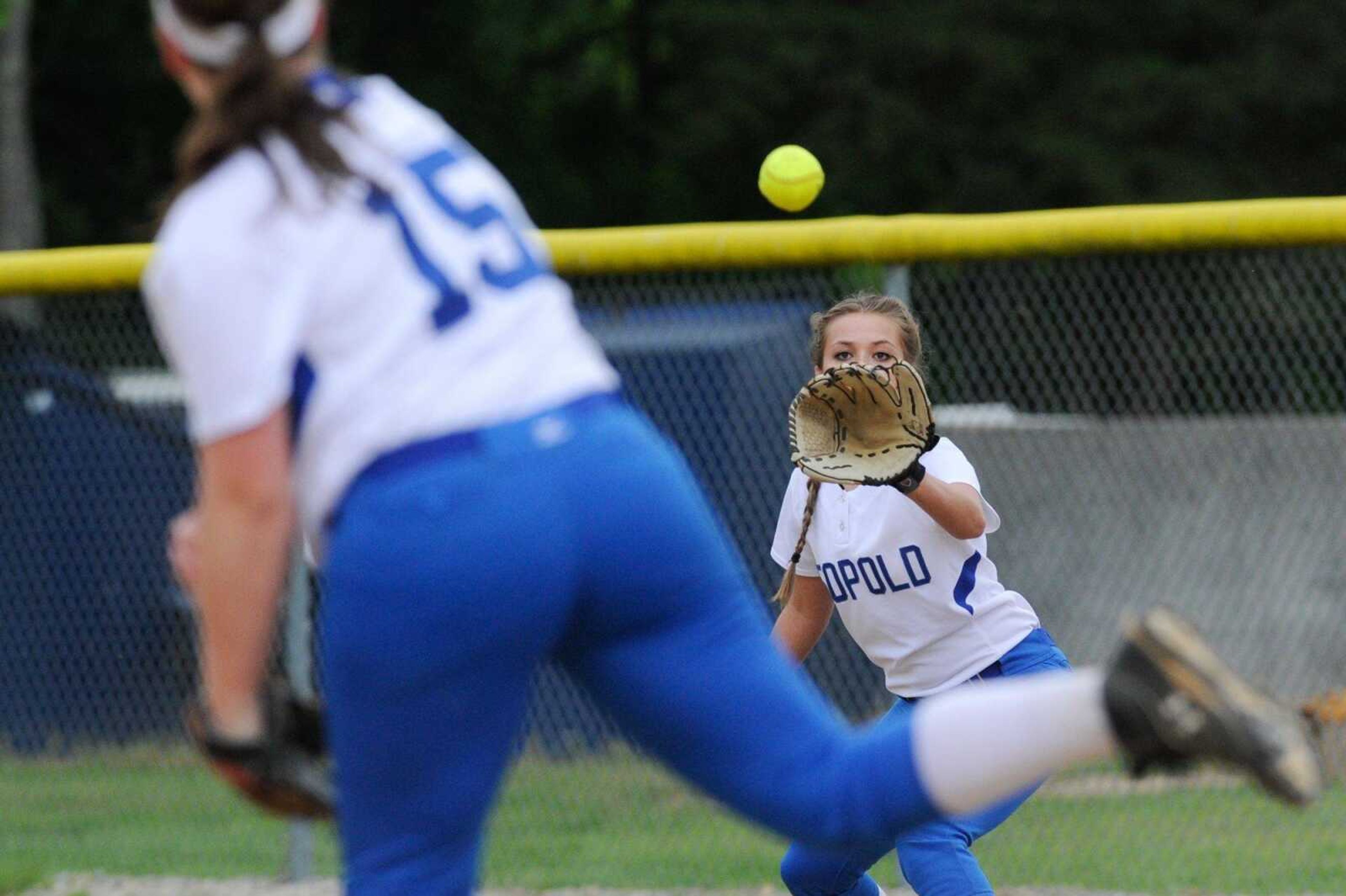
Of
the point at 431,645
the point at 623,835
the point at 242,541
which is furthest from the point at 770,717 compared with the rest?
the point at 623,835

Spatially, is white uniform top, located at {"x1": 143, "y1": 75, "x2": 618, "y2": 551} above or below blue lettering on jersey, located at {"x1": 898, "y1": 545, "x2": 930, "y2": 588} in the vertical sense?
above

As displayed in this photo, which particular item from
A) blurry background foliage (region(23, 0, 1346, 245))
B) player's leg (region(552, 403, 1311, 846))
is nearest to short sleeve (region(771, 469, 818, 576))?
player's leg (region(552, 403, 1311, 846))

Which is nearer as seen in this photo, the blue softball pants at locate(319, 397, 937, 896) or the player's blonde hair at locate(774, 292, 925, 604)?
the blue softball pants at locate(319, 397, 937, 896)

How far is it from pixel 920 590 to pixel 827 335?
1.93 ft

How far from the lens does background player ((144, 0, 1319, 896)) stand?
6.61 ft

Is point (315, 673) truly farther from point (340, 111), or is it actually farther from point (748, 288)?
point (340, 111)

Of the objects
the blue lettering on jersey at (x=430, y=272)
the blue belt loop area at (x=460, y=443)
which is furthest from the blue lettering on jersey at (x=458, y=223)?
the blue belt loop area at (x=460, y=443)

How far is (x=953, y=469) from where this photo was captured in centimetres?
373

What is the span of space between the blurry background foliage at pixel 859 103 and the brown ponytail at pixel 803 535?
9.43 metres

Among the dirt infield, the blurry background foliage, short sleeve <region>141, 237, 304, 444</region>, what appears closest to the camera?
short sleeve <region>141, 237, 304, 444</region>

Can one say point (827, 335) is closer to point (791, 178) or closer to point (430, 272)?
point (791, 178)

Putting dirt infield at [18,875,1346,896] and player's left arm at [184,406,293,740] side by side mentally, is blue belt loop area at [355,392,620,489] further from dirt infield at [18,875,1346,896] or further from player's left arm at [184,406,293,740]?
dirt infield at [18,875,1346,896]

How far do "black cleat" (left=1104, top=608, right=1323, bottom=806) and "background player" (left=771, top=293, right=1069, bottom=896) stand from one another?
133cm

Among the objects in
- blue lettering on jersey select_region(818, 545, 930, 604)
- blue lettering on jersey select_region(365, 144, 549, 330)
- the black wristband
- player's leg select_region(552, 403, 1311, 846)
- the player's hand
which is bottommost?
blue lettering on jersey select_region(818, 545, 930, 604)
